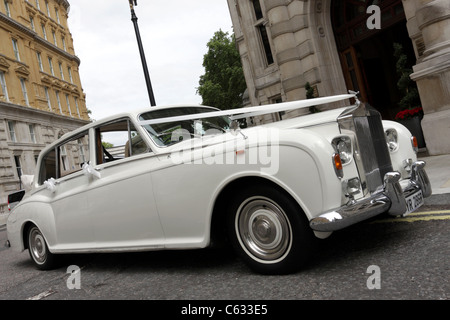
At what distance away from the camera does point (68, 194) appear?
14.8 ft

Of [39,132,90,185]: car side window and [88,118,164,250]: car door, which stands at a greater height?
[39,132,90,185]: car side window

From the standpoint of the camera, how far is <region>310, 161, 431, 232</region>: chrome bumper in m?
2.63

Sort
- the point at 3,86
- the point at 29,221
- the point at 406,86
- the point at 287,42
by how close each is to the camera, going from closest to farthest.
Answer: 1. the point at 29,221
2. the point at 406,86
3. the point at 287,42
4. the point at 3,86

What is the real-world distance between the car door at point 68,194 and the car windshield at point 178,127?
975 millimetres

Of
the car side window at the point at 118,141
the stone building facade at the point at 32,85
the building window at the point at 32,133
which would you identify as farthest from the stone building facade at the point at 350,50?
the building window at the point at 32,133

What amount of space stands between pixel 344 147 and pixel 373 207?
511 mm

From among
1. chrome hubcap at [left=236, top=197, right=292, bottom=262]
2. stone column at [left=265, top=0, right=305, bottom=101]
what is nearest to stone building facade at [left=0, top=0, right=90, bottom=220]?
stone column at [left=265, top=0, right=305, bottom=101]

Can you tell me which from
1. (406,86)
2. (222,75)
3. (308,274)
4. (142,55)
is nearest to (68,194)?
(308,274)

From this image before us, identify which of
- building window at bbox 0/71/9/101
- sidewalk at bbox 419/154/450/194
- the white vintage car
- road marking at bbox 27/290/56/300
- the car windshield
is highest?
building window at bbox 0/71/9/101

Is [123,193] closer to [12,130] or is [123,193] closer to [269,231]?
[269,231]

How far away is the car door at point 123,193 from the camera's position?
366 centimetres

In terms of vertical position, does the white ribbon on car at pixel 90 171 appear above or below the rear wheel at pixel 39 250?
above
